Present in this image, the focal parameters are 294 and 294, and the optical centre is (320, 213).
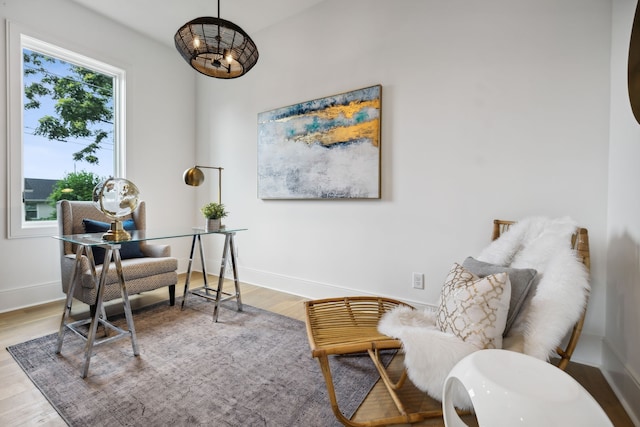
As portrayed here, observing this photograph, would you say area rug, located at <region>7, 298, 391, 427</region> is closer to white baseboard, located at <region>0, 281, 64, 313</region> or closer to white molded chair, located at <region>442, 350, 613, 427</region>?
white molded chair, located at <region>442, 350, 613, 427</region>

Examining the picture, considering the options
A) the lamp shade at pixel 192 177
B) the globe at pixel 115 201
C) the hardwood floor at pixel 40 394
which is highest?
the lamp shade at pixel 192 177

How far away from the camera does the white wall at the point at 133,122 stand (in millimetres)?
2621

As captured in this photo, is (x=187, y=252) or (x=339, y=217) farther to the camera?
(x=187, y=252)

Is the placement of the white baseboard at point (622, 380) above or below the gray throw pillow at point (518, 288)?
below

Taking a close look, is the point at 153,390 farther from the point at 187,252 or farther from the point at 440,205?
the point at 187,252

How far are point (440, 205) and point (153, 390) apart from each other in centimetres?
216

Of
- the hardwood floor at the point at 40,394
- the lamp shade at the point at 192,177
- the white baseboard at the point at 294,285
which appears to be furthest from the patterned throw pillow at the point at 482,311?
the lamp shade at the point at 192,177

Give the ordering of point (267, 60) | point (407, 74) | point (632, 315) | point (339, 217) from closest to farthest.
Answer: point (632, 315) < point (407, 74) < point (339, 217) < point (267, 60)

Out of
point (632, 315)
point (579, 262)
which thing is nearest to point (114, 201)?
point (579, 262)

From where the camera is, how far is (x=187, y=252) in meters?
3.98

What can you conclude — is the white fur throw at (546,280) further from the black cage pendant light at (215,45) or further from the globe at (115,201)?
the globe at (115,201)

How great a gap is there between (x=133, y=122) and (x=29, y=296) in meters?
2.01

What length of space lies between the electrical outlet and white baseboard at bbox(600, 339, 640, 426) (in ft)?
3.52

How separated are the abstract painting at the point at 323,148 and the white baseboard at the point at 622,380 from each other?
1687mm
